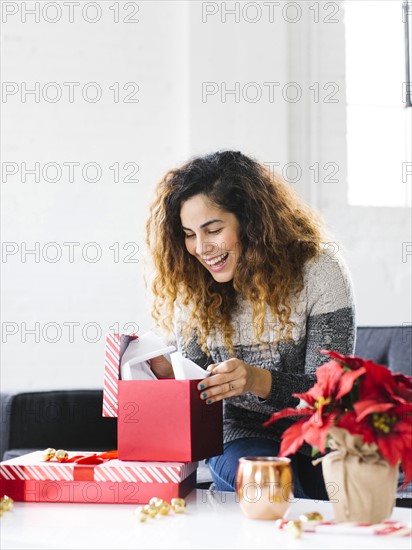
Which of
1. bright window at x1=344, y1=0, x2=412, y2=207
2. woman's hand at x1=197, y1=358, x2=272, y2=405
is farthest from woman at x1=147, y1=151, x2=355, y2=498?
bright window at x1=344, y1=0, x2=412, y2=207

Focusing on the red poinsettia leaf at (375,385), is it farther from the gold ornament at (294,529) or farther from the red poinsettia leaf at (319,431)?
the gold ornament at (294,529)

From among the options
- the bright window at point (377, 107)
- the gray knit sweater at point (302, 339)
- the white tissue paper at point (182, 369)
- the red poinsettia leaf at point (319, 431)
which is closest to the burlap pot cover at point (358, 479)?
the red poinsettia leaf at point (319, 431)

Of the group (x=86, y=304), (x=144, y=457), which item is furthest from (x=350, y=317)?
(x=86, y=304)

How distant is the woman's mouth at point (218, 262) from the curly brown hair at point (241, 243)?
0.14ft

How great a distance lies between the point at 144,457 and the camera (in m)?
1.40

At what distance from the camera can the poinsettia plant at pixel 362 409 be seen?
3.52 ft

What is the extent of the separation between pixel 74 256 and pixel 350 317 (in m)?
1.49

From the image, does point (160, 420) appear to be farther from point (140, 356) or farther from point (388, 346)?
point (388, 346)

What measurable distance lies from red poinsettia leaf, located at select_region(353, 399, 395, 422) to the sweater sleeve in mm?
663

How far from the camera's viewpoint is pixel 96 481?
135 cm

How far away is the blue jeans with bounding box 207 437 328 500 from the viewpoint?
1727mm

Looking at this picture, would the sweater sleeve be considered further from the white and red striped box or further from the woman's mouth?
the white and red striped box

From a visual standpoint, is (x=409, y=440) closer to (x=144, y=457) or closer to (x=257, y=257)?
(x=144, y=457)

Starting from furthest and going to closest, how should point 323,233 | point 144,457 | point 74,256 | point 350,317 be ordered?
point 74,256 < point 323,233 < point 350,317 < point 144,457
